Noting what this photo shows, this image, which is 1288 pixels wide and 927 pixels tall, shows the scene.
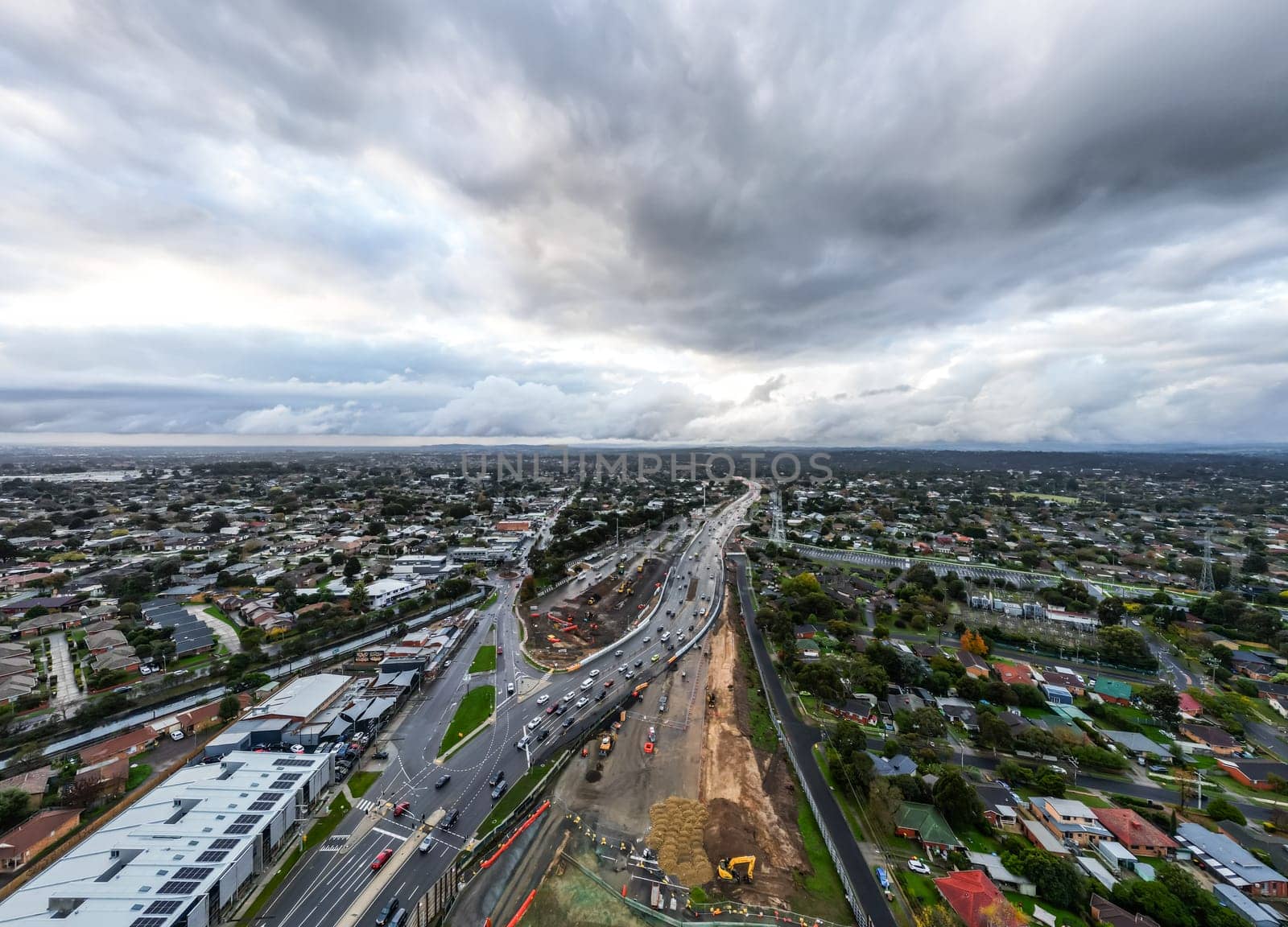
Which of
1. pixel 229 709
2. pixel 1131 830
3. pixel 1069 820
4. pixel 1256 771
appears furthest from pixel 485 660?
pixel 1256 771

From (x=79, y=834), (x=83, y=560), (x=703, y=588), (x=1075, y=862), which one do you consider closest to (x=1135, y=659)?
(x=1075, y=862)

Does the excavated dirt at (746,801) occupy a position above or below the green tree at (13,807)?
below

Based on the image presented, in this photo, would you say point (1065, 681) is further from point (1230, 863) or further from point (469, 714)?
point (469, 714)

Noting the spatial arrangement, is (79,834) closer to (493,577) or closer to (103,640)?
(103,640)

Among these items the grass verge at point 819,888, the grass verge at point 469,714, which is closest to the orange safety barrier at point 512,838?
the grass verge at point 469,714

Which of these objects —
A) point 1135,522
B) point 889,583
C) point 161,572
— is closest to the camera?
point 161,572

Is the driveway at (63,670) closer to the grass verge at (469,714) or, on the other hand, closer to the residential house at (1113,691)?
the grass verge at (469,714)
